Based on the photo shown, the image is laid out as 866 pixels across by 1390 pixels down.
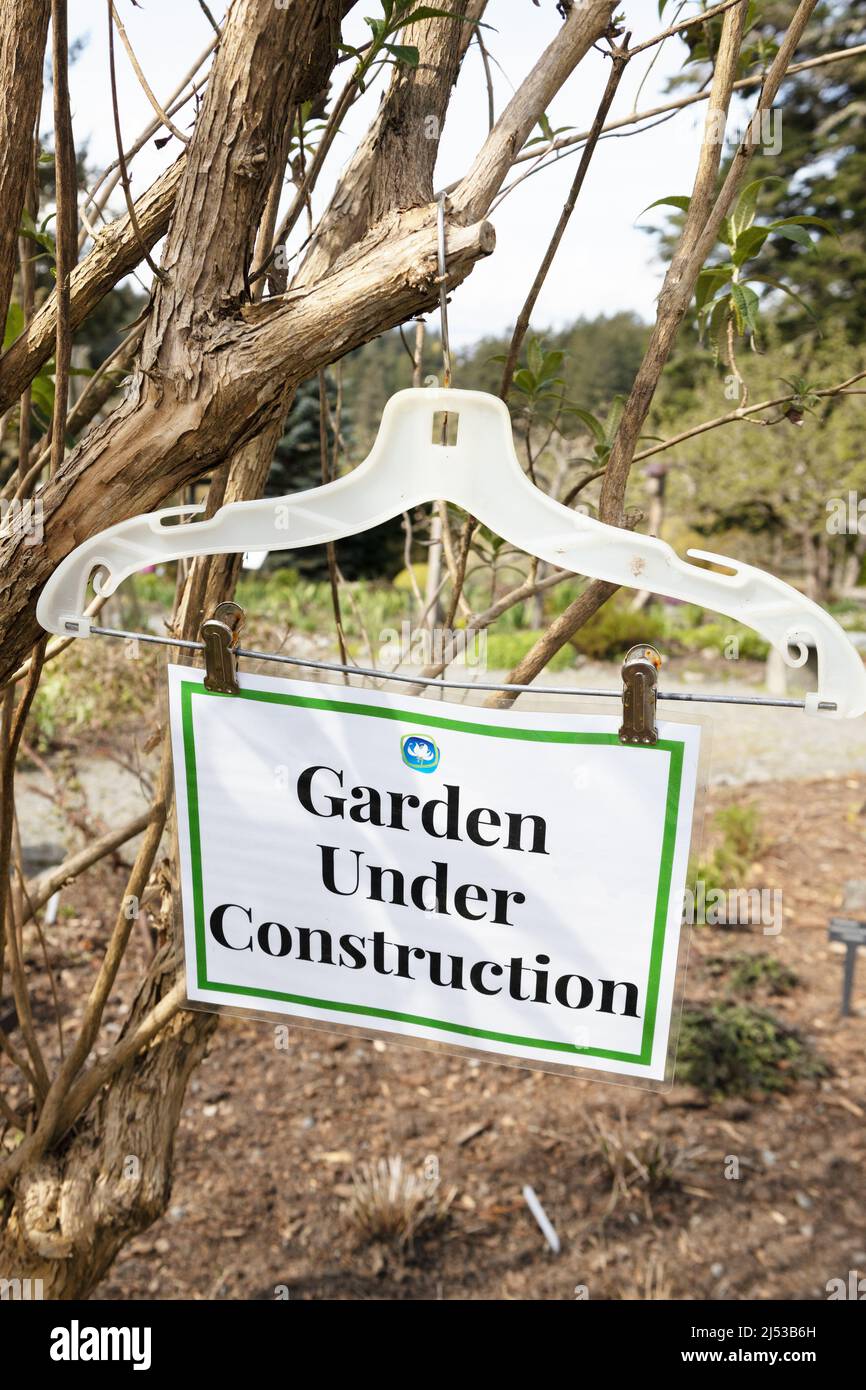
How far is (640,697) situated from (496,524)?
179 millimetres

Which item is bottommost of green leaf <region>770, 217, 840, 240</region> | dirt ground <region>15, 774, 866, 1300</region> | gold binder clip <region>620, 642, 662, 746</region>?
dirt ground <region>15, 774, 866, 1300</region>

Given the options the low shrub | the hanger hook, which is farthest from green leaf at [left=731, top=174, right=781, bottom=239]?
the low shrub

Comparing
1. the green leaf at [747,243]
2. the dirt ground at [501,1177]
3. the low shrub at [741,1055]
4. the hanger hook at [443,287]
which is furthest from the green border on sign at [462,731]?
the low shrub at [741,1055]

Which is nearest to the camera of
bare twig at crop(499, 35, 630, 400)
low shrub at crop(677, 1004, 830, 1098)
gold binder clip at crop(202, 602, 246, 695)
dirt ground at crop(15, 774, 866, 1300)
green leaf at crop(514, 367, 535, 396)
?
gold binder clip at crop(202, 602, 246, 695)

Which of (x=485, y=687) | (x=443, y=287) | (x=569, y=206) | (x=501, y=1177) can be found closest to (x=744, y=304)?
(x=569, y=206)

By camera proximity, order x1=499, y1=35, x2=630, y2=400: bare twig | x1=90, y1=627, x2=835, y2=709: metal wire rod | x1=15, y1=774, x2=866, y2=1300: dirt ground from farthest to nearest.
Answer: x1=15, y1=774, x2=866, y2=1300: dirt ground < x1=499, y1=35, x2=630, y2=400: bare twig < x1=90, y1=627, x2=835, y2=709: metal wire rod

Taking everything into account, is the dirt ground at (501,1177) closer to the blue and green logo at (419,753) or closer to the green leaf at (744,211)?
the blue and green logo at (419,753)

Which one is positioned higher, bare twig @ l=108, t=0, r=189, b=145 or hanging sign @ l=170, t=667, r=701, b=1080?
bare twig @ l=108, t=0, r=189, b=145

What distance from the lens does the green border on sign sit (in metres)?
0.83

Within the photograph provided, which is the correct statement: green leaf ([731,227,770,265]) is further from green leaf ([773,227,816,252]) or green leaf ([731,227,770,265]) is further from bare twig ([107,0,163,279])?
bare twig ([107,0,163,279])

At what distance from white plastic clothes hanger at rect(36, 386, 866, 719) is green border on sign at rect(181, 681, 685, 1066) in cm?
13

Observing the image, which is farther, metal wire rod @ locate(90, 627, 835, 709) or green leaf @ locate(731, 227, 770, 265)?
green leaf @ locate(731, 227, 770, 265)

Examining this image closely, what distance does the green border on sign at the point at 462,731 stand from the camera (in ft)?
2.71

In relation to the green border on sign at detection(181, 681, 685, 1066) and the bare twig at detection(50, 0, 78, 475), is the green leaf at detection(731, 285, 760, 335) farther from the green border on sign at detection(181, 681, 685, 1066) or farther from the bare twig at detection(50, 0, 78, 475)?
the bare twig at detection(50, 0, 78, 475)
